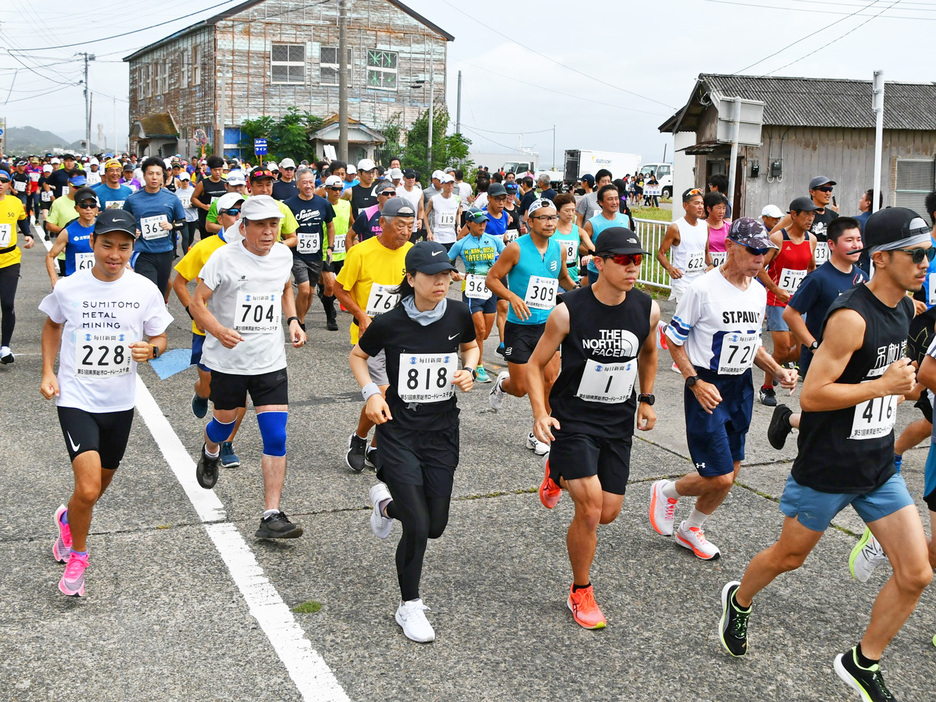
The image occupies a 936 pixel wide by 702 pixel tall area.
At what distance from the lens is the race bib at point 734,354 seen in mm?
5539

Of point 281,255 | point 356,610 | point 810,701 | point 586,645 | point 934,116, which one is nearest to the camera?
point 810,701

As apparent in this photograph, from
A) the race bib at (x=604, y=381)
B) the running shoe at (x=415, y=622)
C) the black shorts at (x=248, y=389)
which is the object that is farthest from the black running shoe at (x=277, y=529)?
the race bib at (x=604, y=381)

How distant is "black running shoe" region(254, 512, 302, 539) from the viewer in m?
5.54

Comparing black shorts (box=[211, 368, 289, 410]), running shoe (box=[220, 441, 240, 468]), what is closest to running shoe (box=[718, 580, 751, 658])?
black shorts (box=[211, 368, 289, 410])

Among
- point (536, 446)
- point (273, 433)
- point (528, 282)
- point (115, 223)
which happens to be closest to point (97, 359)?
point (115, 223)

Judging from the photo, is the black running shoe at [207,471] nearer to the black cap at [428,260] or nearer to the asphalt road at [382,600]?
the asphalt road at [382,600]

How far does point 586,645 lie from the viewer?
4.50m

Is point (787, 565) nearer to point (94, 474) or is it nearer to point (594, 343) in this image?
point (594, 343)

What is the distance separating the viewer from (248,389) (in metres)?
6.09

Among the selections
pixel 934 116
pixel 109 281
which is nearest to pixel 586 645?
pixel 109 281

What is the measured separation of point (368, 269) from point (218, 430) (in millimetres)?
1600

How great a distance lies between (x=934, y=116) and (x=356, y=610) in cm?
2267

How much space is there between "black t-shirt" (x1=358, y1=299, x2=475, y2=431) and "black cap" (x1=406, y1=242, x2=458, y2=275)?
0.26 m

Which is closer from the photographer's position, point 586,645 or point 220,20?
point 586,645
